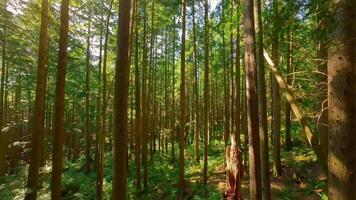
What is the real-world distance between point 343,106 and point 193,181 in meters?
12.4

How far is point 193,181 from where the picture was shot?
52.0 ft

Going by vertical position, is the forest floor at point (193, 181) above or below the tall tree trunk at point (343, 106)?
below

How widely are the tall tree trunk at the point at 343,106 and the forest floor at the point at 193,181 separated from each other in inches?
232

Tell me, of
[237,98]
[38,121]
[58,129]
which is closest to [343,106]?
[58,129]

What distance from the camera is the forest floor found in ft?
39.8

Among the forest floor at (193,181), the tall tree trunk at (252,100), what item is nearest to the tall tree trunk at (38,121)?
the forest floor at (193,181)

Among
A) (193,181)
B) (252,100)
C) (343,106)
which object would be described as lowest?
(193,181)

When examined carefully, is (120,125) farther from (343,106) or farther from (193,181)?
(193,181)

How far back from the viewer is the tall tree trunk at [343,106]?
13.4 feet

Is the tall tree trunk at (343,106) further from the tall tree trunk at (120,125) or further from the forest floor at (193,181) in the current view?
the forest floor at (193,181)

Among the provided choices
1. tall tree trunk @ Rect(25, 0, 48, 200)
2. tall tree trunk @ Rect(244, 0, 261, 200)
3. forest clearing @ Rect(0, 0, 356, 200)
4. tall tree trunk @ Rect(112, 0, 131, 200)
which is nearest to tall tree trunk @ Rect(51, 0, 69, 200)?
forest clearing @ Rect(0, 0, 356, 200)

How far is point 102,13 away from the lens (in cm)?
1862

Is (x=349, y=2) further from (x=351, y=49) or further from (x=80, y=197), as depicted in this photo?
(x=80, y=197)

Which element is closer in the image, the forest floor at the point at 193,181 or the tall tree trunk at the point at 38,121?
the tall tree trunk at the point at 38,121
